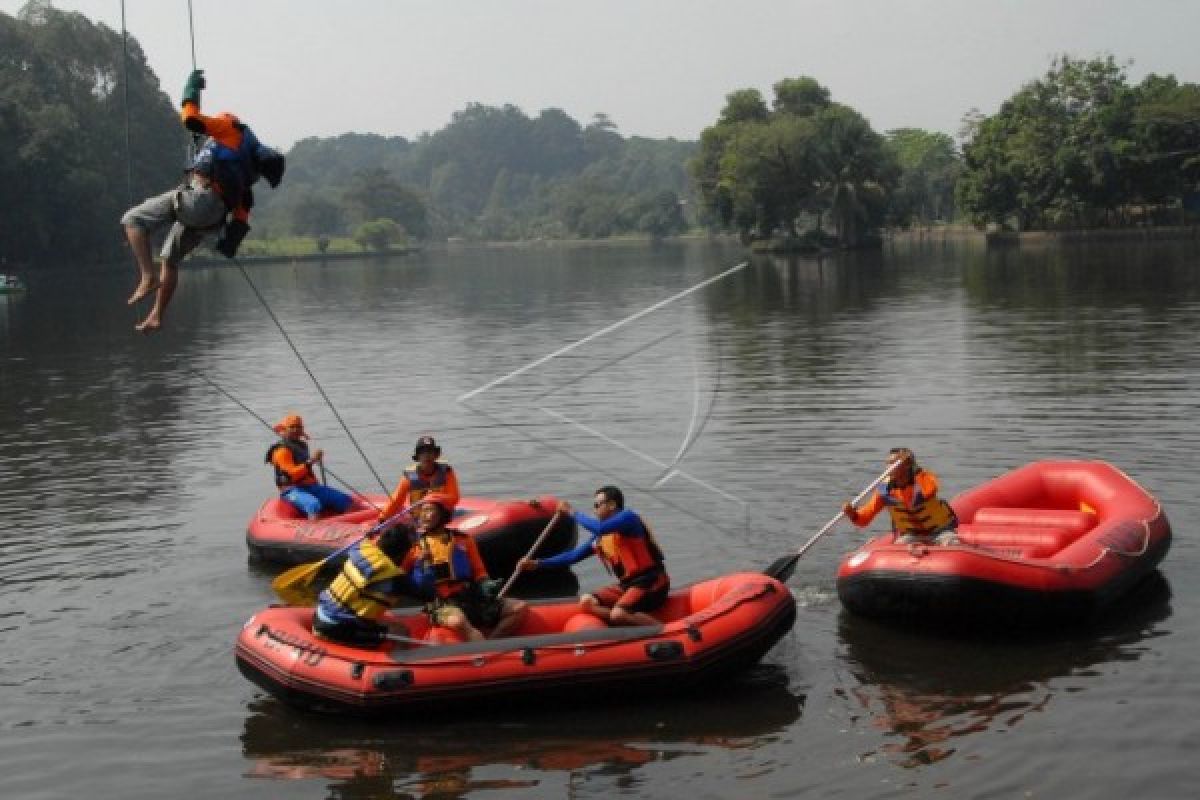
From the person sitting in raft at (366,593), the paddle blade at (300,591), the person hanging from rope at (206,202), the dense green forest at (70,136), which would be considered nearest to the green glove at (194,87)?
the person hanging from rope at (206,202)

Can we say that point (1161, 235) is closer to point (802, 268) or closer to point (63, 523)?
point (802, 268)

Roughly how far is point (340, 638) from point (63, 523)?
8.51m

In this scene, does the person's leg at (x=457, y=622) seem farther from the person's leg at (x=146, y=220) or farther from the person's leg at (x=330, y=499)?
the person's leg at (x=330, y=499)

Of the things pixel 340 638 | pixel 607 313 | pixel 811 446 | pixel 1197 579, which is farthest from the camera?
pixel 607 313

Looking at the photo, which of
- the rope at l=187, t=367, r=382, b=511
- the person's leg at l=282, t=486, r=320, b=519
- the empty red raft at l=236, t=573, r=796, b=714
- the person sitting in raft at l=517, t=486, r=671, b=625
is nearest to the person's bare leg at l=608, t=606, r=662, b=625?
the person sitting in raft at l=517, t=486, r=671, b=625

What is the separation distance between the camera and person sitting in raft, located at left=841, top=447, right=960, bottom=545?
46.2 ft

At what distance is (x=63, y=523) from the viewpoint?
63.2ft

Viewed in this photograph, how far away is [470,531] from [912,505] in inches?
187

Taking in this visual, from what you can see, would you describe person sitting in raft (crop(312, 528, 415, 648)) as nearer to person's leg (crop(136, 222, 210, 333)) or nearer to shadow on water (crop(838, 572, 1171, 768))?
person's leg (crop(136, 222, 210, 333))

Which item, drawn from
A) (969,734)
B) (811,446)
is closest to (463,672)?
(969,734)

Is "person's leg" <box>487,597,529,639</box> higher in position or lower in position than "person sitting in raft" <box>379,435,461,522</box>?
lower

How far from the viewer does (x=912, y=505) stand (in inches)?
556

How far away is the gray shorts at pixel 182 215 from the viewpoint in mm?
11984

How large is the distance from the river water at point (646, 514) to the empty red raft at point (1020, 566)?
293 millimetres
